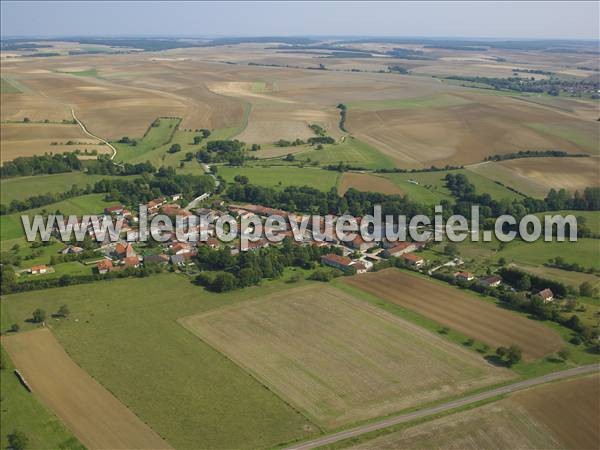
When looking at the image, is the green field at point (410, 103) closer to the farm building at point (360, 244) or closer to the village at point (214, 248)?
the village at point (214, 248)

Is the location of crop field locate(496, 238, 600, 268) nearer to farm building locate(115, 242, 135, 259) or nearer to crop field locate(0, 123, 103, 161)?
farm building locate(115, 242, 135, 259)

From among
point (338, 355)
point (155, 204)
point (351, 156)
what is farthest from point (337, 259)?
point (351, 156)

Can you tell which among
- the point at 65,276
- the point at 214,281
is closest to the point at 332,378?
the point at 214,281

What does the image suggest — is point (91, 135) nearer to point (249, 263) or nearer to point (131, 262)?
point (131, 262)

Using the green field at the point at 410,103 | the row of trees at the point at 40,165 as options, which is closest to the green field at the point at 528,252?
the row of trees at the point at 40,165

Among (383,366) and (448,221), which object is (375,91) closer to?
(448,221)

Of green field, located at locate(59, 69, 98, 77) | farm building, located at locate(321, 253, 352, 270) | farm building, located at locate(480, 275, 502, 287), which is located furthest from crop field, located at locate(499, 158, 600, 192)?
green field, located at locate(59, 69, 98, 77)
